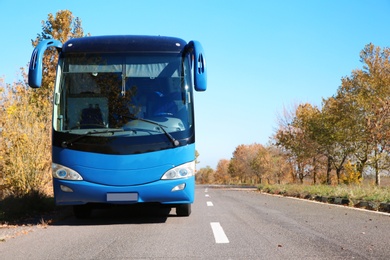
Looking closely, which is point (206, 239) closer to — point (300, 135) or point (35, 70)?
point (35, 70)

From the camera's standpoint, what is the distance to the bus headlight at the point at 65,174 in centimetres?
724

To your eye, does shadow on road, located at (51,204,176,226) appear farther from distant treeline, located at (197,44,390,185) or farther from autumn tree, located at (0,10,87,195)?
distant treeline, located at (197,44,390,185)

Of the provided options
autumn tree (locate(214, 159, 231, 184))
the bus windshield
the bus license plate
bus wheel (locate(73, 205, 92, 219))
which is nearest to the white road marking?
the bus license plate

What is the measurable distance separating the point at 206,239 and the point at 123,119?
9.07ft

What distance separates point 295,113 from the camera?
127ft

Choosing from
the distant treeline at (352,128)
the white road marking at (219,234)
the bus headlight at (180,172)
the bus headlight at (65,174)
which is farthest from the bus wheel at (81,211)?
the distant treeline at (352,128)

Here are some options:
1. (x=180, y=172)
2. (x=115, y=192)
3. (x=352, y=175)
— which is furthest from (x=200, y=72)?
(x=352, y=175)

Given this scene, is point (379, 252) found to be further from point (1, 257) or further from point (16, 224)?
point (16, 224)

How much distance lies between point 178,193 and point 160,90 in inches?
79.8

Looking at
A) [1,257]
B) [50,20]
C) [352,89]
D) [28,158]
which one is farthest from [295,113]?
[1,257]

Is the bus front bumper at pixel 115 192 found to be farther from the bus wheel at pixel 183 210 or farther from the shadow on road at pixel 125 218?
the bus wheel at pixel 183 210

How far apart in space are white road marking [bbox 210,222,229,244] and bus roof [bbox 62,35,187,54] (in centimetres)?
353

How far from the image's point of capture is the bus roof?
7.89m

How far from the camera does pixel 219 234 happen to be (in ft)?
21.6
